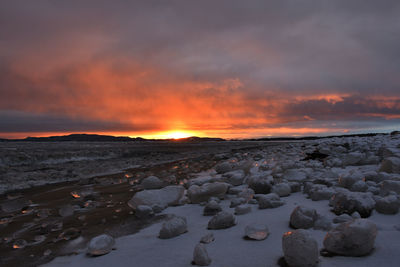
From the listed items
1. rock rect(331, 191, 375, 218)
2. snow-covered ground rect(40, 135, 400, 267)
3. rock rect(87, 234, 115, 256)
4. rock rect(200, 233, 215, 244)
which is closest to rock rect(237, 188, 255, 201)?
snow-covered ground rect(40, 135, 400, 267)

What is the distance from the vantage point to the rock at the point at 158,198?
9.30 feet

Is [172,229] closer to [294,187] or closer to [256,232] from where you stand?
[256,232]

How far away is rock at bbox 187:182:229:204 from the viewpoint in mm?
2945

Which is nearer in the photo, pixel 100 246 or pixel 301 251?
pixel 301 251

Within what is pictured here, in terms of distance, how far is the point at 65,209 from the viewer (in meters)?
2.97

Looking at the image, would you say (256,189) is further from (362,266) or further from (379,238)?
(362,266)

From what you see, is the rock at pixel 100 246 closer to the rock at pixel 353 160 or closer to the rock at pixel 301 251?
the rock at pixel 301 251

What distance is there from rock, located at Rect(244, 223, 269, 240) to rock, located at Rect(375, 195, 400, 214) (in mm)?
951

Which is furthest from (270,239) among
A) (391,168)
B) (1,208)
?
(1,208)

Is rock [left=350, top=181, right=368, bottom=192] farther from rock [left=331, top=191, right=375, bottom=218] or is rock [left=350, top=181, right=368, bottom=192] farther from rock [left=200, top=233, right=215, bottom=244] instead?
rock [left=200, top=233, right=215, bottom=244]

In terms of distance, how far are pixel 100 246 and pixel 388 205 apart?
2176mm

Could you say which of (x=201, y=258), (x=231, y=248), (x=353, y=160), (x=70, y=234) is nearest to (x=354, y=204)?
(x=231, y=248)

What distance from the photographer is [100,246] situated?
5.62 feet

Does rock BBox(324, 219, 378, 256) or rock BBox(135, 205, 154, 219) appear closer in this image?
rock BBox(324, 219, 378, 256)
